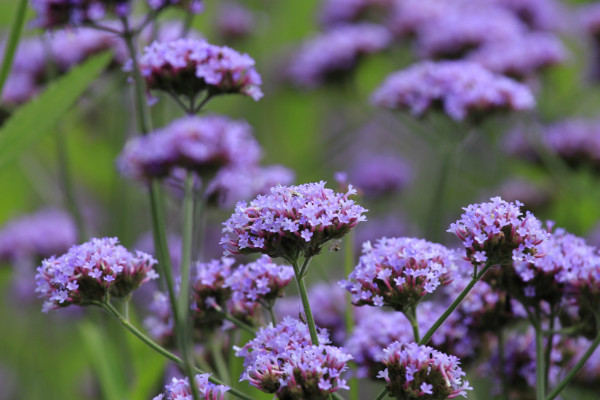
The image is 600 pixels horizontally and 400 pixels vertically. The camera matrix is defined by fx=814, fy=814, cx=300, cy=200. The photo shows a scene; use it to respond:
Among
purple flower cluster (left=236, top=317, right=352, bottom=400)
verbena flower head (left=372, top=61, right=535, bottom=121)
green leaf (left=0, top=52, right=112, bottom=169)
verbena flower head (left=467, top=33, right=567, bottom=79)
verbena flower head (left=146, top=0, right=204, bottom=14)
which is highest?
verbena flower head (left=467, top=33, right=567, bottom=79)

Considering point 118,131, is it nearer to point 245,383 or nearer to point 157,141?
point 245,383

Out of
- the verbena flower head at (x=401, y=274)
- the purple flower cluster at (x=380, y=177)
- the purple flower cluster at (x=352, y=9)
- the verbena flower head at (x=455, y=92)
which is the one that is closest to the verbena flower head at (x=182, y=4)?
the verbena flower head at (x=401, y=274)

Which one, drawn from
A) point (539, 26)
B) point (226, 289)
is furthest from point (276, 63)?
point (226, 289)

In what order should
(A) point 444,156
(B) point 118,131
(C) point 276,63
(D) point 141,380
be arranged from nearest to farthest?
(D) point 141,380, (A) point 444,156, (B) point 118,131, (C) point 276,63

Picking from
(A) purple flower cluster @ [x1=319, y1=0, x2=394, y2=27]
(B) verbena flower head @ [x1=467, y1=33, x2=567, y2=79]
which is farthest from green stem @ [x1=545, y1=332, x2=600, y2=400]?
(A) purple flower cluster @ [x1=319, y1=0, x2=394, y2=27]

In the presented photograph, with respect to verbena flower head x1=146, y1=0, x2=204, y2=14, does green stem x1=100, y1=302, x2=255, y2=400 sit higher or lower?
lower

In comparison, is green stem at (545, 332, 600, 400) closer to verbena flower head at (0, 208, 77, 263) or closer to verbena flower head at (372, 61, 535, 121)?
verbena flower head at (372, 61, 535, 121)

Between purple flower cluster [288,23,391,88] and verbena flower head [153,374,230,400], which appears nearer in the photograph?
verbena flower head [153,374,230,400]
